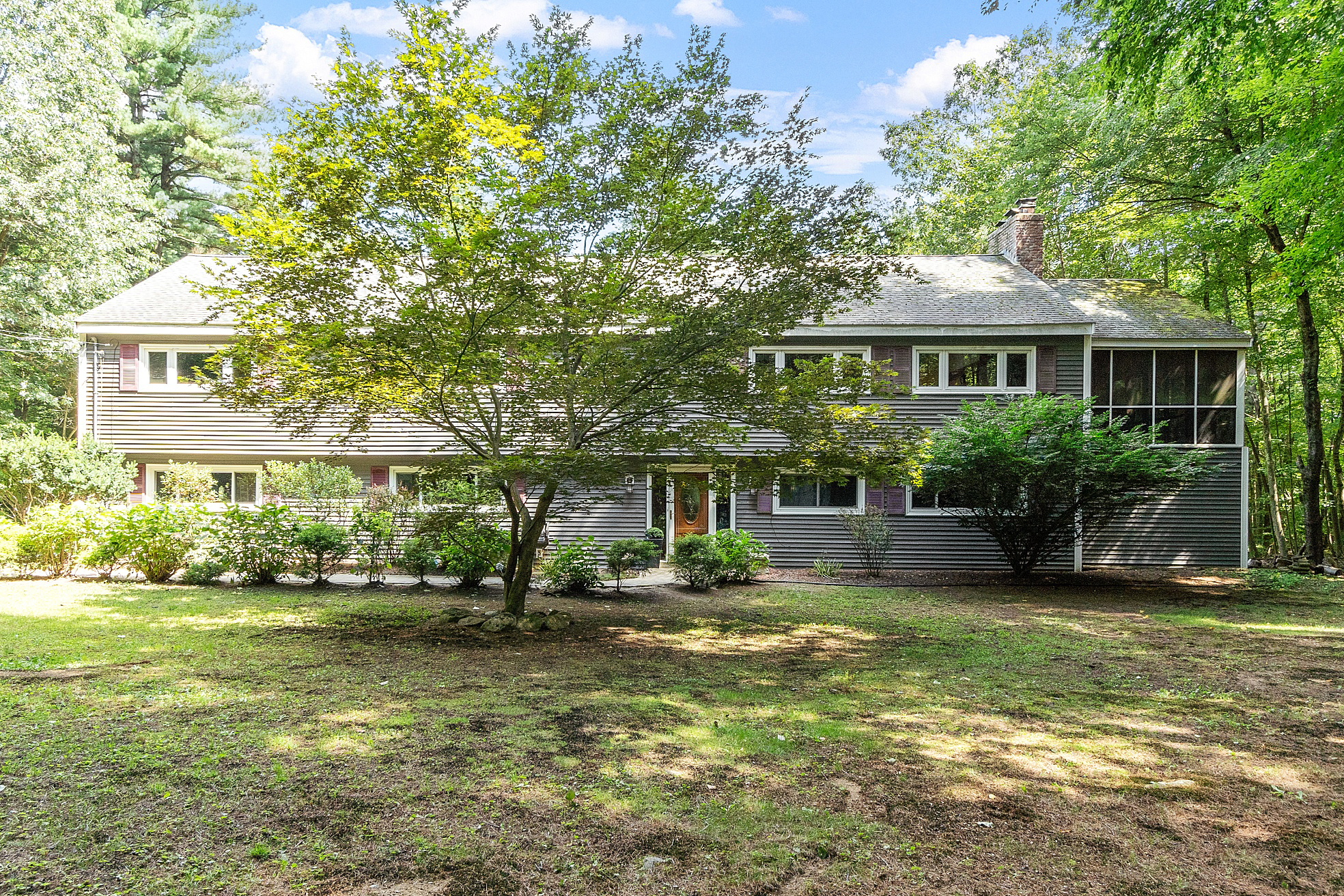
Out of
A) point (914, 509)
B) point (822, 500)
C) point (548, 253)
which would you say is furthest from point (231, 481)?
point (914, 509)

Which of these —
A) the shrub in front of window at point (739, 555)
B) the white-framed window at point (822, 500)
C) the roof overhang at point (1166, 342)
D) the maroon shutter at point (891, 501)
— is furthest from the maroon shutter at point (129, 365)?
the roof overhang at point (1166, 342)

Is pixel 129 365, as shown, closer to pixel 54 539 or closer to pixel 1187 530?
pixel 54 539

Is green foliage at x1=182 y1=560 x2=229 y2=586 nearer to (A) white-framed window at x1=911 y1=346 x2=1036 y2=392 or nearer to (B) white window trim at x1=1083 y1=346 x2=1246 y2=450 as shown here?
(A) white-framed window at x1=911 y1=346 x2=1036 y2=392

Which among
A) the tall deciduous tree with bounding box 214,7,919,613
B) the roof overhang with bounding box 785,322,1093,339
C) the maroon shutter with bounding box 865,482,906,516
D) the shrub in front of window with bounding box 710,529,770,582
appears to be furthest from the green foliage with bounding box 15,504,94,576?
the maroon shutter with bounding box 865,482,906,516

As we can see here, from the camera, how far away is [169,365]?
50.1 feet

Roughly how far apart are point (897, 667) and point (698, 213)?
16.1 feet

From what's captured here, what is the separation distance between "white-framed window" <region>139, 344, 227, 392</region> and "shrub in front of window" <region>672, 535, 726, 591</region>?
1074 centimetres

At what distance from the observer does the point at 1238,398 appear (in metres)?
15.3

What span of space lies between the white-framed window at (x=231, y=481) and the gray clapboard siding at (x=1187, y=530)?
18045 millimetres

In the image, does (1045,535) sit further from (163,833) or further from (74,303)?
(74,303)

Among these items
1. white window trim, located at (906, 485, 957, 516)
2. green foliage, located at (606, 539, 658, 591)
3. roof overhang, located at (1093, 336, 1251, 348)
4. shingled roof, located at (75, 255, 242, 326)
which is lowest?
green foliage, located at (606, 539, 658, 591)

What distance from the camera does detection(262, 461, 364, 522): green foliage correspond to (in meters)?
13.9

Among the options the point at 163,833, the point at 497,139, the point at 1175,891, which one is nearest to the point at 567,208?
the point at 497,139

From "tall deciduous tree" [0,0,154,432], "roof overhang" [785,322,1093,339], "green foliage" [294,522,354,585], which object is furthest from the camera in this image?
"tall deciduous tree" [0,0,154,432]
